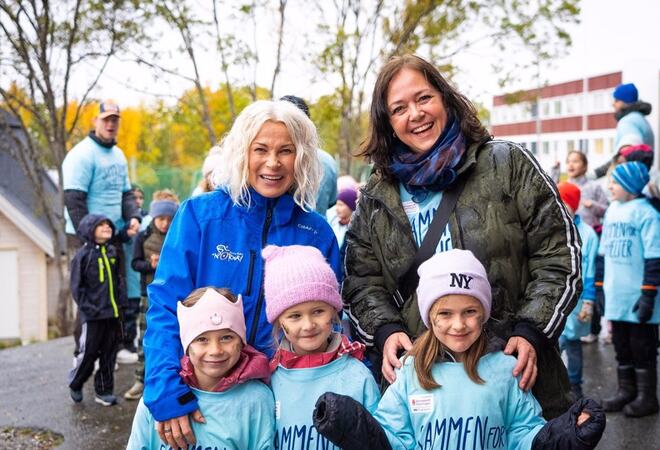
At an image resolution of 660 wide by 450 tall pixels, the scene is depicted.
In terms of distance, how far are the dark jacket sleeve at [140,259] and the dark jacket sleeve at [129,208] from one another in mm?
276

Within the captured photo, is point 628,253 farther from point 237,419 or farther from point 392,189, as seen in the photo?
point 237,419

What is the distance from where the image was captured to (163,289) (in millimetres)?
2885

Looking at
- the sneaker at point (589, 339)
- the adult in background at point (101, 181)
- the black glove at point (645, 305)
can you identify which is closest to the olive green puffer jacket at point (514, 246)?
the black glove at point (645, 305)

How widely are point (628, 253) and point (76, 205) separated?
4.89 m

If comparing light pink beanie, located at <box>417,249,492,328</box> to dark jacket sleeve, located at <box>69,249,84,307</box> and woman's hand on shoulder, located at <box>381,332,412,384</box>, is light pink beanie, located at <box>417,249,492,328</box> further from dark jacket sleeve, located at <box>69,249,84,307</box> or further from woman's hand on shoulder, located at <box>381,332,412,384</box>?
dark jacket sleeve, located at <box>69,249,84,307</box>

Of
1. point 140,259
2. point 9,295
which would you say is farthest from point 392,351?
point 9,295

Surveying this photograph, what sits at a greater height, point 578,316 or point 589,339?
point 578,316

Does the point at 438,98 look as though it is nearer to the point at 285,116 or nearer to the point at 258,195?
the point at 285,116

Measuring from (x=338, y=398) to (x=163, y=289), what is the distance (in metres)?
0.93

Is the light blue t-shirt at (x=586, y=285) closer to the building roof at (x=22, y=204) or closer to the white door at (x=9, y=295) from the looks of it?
the building roof at (x=22, y=204)

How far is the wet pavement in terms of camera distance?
17.9ft

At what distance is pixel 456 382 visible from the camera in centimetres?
263

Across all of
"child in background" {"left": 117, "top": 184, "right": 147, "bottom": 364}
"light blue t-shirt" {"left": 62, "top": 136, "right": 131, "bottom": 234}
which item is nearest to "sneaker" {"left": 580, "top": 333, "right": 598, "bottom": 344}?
"child in background" {"left": 117, "top": 184, "right": 147, "bottom": 364}

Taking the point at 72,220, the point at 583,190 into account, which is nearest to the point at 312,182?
the point at 72,220
